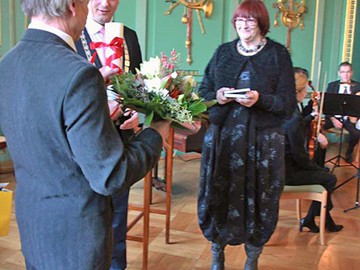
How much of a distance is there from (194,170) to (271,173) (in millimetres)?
2897

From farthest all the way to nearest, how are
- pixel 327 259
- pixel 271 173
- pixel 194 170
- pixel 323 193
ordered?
pixel 194 170 < pixel 323 193 < pixel 327 259 < pixel 271 173

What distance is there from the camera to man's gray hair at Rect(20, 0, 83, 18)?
103cm

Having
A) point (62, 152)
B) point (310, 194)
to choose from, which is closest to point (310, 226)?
point (310, 194)

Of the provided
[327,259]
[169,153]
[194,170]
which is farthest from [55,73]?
[194,170]

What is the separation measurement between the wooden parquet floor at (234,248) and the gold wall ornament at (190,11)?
2286 millimetres

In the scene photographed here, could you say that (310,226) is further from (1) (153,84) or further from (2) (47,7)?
(2) (47,7)

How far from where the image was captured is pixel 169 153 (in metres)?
2.92

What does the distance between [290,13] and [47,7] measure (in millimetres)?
5665

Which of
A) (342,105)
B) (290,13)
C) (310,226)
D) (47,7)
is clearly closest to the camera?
(47,7)

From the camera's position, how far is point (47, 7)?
1033 mm

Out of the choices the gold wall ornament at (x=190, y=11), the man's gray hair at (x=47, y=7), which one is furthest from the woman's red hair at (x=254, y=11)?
the gold wall ornament at (x=190, y=11)

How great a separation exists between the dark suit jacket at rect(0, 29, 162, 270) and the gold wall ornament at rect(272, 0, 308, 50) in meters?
5.39

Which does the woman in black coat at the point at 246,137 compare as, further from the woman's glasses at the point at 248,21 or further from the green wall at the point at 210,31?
the green wall at the point at 210,31

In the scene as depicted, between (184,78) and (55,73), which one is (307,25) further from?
(55,73)
